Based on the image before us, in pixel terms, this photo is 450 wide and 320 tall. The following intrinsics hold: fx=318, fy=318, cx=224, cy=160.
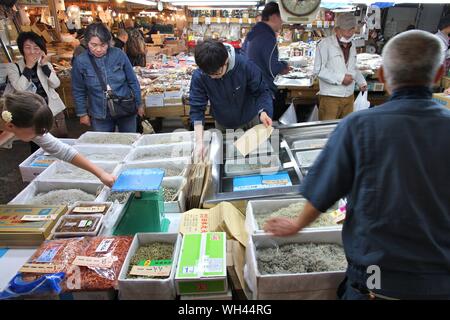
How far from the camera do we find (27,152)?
205 inches

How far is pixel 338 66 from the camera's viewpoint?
13.4 ft

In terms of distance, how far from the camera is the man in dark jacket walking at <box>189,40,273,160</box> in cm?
263

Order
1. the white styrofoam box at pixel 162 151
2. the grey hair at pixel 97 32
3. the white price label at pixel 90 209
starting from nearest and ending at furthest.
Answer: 1. the white price label at pixel 90 209
2. the white styrofoam box at pixel 162 151
3. the grey hair at pixel 97 32

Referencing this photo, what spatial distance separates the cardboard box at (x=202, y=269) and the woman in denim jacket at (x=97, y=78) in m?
2.41

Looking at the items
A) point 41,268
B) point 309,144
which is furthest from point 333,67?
point 41,268

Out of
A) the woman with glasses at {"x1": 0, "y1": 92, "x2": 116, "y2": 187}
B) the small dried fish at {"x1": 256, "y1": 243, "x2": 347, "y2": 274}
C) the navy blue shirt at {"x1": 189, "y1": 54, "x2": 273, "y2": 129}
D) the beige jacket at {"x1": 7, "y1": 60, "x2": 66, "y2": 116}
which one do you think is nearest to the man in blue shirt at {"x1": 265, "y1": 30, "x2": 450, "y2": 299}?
the small dried fish at {"x1": 256, "y1": 243, "x2": 347, "y2": 274}

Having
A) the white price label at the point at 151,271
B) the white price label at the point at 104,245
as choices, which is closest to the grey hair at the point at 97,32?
the white price label at the point at 104,245

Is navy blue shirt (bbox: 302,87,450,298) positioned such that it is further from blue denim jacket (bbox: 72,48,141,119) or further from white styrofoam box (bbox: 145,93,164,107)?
white styrofoam box (bbox: 145,93,164,107)

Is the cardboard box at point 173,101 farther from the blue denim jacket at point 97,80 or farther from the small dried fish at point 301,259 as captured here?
the small dried fish at point 301,259

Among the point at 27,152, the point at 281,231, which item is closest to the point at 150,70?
the point at 27,152

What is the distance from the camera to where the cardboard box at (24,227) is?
176cm
